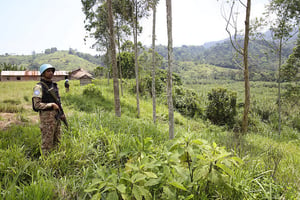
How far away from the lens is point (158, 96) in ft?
56.9

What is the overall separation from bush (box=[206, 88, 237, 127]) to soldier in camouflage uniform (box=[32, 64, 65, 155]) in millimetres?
12109

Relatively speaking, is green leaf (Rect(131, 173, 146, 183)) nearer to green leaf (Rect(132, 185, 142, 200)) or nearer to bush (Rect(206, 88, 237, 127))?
green leaf (Rect(132, 185, 142, 200))

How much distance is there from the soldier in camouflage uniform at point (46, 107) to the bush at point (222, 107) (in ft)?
39.7

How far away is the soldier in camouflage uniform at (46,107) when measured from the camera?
2875 millimetres

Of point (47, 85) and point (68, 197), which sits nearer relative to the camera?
point (68, 197)

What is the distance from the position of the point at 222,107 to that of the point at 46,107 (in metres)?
12.4

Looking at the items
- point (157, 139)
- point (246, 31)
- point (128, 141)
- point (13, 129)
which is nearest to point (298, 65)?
point (246, 31)

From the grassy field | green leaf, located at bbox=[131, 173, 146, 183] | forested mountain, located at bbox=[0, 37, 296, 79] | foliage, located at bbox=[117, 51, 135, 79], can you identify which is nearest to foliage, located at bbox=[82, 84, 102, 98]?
forested mountain, located at bbox=[0, 37, 296, 79]

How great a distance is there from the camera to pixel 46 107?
9.47 feet

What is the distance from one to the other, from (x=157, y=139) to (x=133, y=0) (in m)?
8.11

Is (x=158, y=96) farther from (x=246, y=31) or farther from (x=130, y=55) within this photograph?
(x=246, y=31)

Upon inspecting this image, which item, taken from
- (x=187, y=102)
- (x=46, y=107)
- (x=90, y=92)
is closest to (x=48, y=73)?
(x=46, y=107)

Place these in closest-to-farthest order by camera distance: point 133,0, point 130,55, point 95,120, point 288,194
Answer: point 288,194 → point 95,120 → point 133,0 → point 130,55

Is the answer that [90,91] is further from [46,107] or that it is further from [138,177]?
[138,177]
